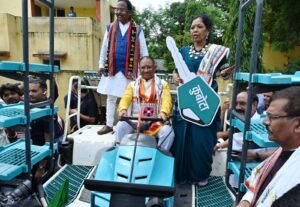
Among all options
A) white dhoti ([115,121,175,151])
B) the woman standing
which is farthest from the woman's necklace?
white dhoti ([115,121,175,151])

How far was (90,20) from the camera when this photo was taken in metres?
11.7

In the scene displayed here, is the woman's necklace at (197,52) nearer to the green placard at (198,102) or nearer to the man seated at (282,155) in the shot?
the green placard at (198,102)

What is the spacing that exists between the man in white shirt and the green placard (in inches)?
45.8

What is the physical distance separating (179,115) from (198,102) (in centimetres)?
25

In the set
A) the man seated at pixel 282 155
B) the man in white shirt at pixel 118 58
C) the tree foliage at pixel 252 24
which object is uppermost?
the tree foliage at pixel 252 24

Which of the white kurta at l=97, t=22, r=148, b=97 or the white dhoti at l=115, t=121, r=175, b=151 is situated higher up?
the white kurta at l=97, t=22, r=148, b=97

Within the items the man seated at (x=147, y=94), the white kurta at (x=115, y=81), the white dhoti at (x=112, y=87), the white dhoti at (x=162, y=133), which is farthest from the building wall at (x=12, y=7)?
the white dhoti at (x=162, y=133)

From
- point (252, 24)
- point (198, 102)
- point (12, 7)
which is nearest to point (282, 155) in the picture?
point (198, 102)

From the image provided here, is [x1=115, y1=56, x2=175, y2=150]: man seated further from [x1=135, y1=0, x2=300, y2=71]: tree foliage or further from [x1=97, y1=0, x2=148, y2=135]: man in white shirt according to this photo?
[x1=135, y1=0, x2=300, y2=71]: tree foliage

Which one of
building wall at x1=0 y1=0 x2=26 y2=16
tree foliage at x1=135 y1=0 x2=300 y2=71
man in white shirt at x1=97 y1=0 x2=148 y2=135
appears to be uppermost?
building wall at x1=0 y1=0 x2=26 y2=16

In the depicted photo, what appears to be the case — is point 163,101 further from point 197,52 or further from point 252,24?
point 252,24

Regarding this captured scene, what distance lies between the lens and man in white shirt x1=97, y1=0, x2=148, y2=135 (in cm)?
367

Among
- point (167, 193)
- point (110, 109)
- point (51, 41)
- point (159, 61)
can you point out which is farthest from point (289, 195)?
point (159, 61)

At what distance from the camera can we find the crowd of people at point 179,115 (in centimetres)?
140
